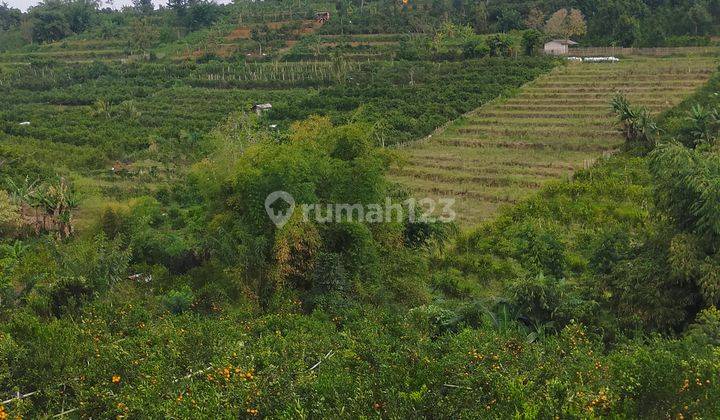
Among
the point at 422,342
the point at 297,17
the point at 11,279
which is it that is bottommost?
the point at 11,279

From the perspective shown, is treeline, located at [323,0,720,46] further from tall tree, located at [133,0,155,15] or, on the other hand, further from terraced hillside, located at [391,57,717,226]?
tall tree, located at [133,0,155,15]

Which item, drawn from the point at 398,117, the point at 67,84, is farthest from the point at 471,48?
the point at 67,84

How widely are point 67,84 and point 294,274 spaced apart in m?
44.8

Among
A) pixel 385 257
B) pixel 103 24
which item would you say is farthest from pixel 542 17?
pixel 103 24

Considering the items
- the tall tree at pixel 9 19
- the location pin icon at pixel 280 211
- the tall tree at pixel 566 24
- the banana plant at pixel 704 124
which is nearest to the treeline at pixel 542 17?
the tall tree at pixel 566 24

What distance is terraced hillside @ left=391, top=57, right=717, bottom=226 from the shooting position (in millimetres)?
21469

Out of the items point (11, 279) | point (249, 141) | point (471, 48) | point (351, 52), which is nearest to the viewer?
point (11, 279)

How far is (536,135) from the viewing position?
1049 inches

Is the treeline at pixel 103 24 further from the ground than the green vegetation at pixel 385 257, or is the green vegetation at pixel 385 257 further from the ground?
the treeline at pixel 103 24

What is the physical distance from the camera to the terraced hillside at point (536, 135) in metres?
21.5

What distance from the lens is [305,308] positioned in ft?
37.1

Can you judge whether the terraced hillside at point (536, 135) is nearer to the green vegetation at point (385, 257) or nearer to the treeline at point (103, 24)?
the green vegetation at point (385, 257)

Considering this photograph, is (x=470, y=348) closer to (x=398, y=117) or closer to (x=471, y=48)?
(x=398, y=117)

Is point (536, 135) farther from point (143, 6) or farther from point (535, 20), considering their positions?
point (143, 6)
